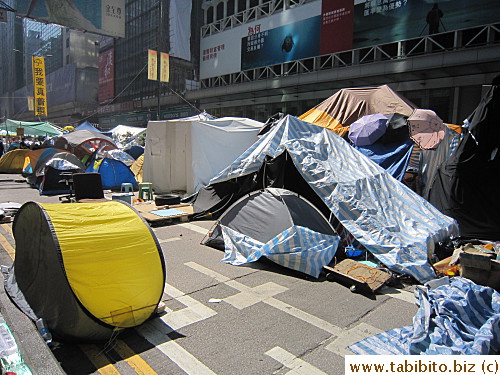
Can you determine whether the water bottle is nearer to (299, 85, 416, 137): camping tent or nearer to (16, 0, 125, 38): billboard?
(299, 85, 416, 137): camping tent

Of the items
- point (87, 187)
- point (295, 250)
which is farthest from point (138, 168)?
point (295, 250)

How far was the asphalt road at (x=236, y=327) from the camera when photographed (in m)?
3.20

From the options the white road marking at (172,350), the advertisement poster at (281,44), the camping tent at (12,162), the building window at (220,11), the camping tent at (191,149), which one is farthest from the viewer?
the building window at (220,11)

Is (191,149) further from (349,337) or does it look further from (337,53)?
(337,53)

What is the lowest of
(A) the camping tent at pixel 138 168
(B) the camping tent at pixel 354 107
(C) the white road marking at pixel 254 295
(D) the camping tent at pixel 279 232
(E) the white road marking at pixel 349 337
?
(E) the white road marking at pixel 349 337

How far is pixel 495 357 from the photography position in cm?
313

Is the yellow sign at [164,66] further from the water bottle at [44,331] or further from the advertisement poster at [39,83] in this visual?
the water bottle at [44,331]

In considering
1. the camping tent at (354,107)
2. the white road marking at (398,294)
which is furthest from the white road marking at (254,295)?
the camping tent at (354,107)

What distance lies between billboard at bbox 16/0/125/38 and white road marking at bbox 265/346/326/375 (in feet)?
85.7

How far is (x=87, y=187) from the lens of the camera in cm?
891

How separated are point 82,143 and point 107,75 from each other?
40.7 meters

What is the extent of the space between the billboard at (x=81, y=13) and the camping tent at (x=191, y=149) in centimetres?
1544

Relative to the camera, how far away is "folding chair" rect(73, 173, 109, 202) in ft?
28.7

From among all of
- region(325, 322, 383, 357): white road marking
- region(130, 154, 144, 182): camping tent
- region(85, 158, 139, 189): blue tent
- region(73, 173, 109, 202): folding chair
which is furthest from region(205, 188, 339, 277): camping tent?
region(130, 154, 144, 182): camping tent
